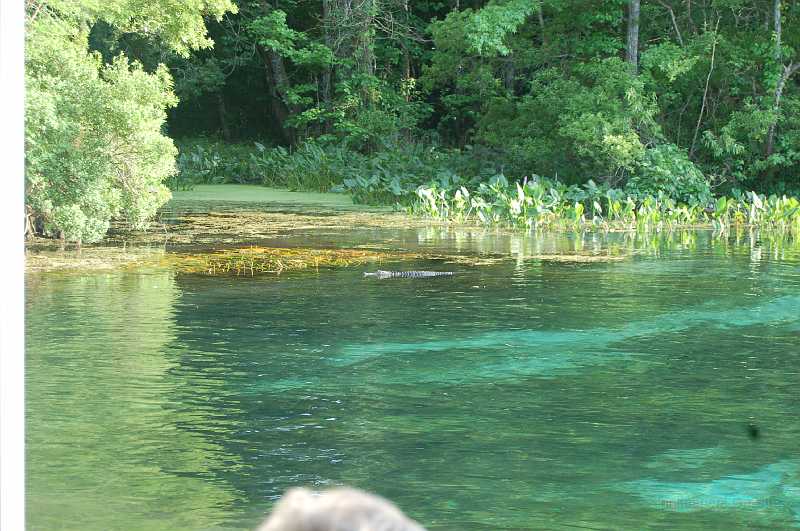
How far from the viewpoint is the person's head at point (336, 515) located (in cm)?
109

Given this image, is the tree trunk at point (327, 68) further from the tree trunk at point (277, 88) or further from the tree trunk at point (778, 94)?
the tree trunk at point (778, 94)

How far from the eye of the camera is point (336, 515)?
1093 millimetres

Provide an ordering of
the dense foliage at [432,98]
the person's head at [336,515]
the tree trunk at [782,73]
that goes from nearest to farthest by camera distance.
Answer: the person's head at [336,515] → the dense foliage at [432,98] → the tree trunk at [782,73]

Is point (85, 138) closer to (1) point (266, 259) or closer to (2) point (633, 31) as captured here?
(1) point (266, 259)

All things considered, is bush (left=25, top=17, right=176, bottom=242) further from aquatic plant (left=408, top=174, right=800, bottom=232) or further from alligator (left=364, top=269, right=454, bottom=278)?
aquatic plant (left=408, top=174, right=800, bottom=232)

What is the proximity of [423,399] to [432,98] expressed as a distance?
2649 centimetres

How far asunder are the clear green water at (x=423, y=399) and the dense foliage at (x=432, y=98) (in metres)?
2.71

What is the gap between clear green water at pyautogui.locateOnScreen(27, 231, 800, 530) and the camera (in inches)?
210

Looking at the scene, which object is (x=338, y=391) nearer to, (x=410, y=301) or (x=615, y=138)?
(x=410, y=301)

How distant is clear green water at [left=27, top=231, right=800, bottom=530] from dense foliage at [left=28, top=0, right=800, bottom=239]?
8.89 ft

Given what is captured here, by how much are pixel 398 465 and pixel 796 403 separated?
2.70 m

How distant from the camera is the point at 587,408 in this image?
22.8 ft

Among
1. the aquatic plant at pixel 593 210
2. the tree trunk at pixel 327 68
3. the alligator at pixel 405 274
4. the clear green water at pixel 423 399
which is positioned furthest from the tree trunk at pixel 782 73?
the tree trunk at pixel 327 68

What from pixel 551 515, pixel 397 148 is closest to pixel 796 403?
pixel 551 515
